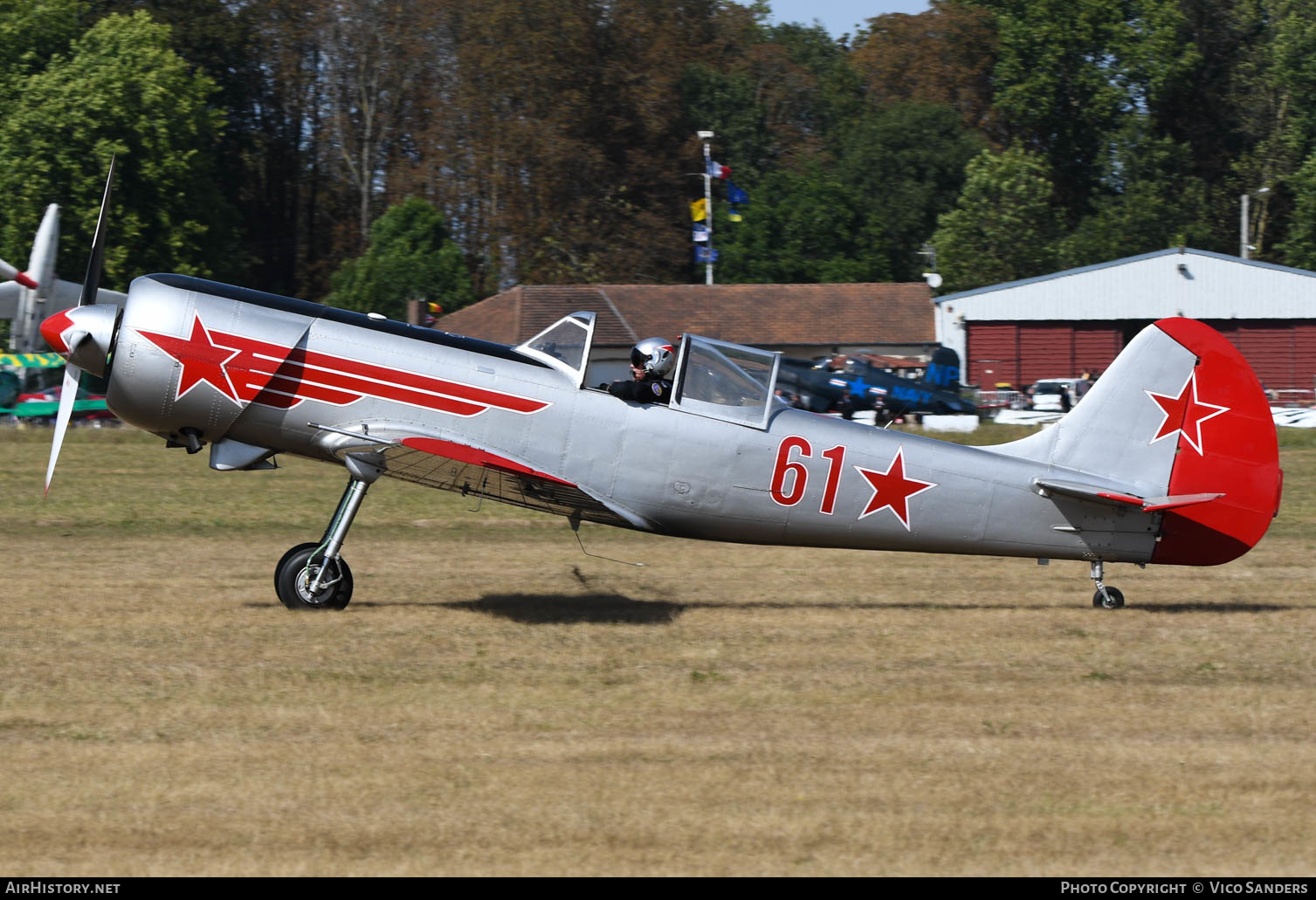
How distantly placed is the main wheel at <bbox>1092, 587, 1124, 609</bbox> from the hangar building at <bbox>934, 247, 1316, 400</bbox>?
34.7 m

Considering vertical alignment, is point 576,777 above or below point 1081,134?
below

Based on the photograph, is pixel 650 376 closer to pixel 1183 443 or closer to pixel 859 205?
pixel 1183 443

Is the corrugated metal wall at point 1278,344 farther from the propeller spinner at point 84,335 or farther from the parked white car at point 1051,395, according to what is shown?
the propeller spinner at point 84,335

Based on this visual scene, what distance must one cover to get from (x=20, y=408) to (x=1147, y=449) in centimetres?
2464

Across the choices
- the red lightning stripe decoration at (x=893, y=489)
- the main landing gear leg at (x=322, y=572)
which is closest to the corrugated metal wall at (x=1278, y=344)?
the red lightning stripe decoration at (x=893, y=489)

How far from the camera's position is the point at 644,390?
9109mm

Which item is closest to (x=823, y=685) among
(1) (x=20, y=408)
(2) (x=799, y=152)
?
(1) (x=20, y=408)

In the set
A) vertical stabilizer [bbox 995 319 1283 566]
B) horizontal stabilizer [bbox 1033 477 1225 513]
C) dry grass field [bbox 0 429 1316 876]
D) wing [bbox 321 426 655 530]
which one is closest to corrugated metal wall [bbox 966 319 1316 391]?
dry grass field [bbox 0 429 1316 876]

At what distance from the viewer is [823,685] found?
7570 millimetres

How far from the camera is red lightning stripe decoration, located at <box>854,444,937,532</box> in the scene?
918 centimetres

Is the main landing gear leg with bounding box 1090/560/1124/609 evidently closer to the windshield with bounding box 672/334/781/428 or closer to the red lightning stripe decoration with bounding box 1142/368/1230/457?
the red lightning stripe decoration with bounding box 1142/368/1230/457

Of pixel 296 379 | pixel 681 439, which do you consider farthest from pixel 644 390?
pixel 296 379

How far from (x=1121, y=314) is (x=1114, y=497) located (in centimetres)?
3656
